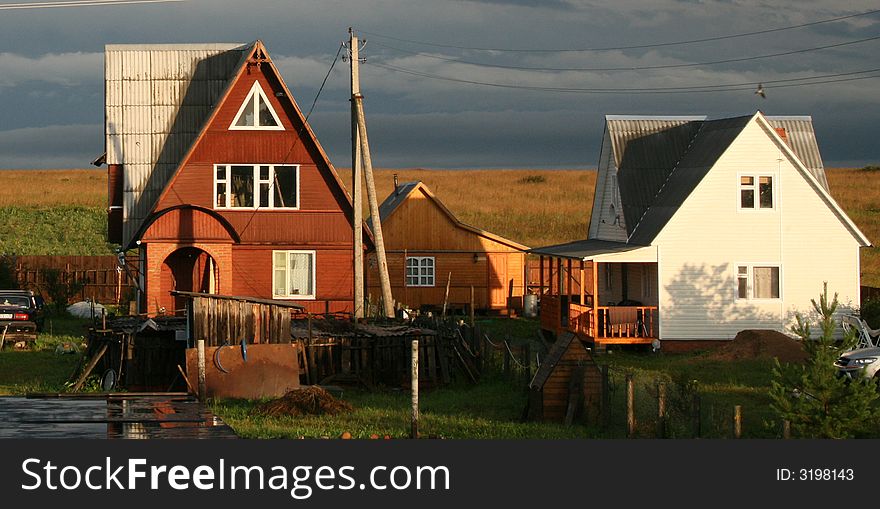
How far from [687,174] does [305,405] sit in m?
20.3

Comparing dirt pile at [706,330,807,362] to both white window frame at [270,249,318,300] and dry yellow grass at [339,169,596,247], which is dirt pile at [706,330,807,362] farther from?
dry yellow grass at [339,169,596,247]

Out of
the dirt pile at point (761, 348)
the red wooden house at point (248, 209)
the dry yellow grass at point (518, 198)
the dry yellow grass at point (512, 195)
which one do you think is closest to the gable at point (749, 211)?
the dirt pile at point (761, 348)

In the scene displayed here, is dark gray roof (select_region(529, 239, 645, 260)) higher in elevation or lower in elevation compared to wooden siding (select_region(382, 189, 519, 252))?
lower

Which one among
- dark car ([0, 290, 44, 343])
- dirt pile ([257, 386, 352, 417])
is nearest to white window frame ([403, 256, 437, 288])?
dark car ([0, 290, 44, 343])

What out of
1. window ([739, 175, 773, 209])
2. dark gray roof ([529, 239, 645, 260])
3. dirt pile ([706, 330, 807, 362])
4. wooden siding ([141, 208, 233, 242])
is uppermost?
window ([739, 175, 773, 209])

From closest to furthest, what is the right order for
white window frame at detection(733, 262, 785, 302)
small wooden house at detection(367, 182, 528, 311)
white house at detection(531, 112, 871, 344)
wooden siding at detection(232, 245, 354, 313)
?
1. white house at detection(531, 112, 871, 344)
2. white window frame at detection(733, 262, 785, 302)
3. wooden siding at detection(232, 245, 354, 313)
4. small wooden house at detection(367, 182, 528, 311)

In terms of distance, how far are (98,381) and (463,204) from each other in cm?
7493

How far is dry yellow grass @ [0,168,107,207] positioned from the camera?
9875 cm

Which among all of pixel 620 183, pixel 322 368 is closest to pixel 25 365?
pixel 322 368

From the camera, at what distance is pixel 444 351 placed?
29.3 meters

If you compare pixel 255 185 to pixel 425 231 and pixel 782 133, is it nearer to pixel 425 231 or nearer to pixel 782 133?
pixel 425 231

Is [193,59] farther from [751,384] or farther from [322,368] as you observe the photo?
[751,384]

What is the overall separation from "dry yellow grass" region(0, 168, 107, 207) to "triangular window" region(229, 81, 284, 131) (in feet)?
198

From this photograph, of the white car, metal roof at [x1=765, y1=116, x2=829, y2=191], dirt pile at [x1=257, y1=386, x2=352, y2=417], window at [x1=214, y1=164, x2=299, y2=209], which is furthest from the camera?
metal roof at [x1=765, y1=116, x2=829, y2=191]
